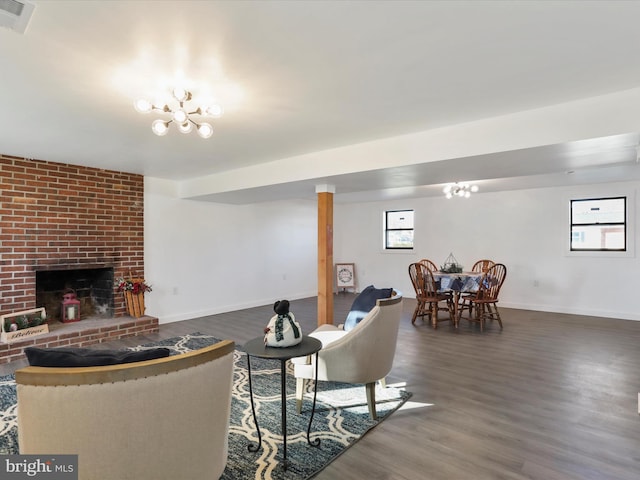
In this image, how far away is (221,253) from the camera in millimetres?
6703

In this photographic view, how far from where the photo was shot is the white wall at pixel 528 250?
611cm

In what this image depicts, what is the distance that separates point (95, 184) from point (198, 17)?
4.21 meters

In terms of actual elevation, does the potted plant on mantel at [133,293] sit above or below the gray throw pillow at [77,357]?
below

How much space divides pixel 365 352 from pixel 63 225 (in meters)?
4.34

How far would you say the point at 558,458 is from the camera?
2.15 m

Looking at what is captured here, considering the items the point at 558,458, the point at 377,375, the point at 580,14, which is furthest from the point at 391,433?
the point at 580,14

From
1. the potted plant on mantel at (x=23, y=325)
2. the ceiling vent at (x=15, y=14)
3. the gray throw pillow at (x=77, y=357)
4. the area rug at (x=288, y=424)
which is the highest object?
the ceiling vent at (x=15, y=14)

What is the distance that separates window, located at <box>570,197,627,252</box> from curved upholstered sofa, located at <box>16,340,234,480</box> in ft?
23.5

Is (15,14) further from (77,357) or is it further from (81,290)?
(81,290)

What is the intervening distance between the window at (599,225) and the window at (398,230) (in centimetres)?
315

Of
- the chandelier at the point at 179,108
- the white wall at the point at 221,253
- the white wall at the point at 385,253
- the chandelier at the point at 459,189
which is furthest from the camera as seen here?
the chandelier at the point at 459,189

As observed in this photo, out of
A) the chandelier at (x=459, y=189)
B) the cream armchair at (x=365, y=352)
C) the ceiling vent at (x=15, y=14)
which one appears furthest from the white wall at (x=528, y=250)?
the ceiling vent at (x=15, y=14)

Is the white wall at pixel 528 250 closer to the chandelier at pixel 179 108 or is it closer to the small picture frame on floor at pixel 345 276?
the small picture frame on floor at pixel 345 276

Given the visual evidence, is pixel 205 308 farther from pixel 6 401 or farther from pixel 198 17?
pixel 198 17
